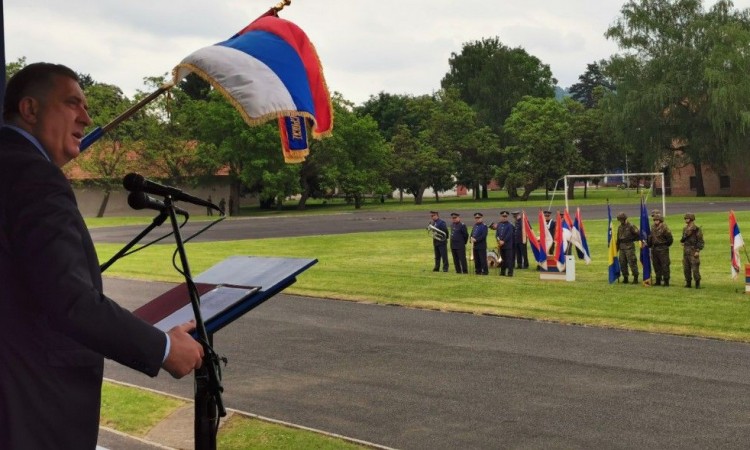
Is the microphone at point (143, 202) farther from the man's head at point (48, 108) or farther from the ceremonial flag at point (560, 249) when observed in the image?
the ceremonial flag at point (560, 249)

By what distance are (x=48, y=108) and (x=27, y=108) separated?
0.06 m

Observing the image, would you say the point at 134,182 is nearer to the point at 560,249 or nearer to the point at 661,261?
the point at 661,261

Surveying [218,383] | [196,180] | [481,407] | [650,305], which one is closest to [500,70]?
[196,180]

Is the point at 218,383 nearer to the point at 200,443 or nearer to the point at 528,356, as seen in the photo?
the point at 200,443

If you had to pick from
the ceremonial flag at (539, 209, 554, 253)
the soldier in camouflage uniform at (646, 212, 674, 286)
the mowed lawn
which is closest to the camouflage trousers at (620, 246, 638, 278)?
the mowed lawn

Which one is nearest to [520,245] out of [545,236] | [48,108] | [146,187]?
[545,236]

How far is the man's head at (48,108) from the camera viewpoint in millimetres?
2658

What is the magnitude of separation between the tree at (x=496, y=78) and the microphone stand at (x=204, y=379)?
313 ft

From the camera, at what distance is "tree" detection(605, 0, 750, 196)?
64.3 m

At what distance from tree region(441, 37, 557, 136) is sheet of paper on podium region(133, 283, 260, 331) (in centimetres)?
9501

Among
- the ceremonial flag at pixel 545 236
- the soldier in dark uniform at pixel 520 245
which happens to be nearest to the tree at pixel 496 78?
the soldier in dark uniform at pixel 520 245

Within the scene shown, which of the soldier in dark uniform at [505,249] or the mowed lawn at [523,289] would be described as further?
the soldier in dark uniform at [505,249]

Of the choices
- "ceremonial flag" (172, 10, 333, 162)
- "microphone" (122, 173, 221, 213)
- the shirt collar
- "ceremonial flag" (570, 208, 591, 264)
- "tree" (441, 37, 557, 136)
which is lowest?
"ceremonial flag" (570, 208, 591, 264)

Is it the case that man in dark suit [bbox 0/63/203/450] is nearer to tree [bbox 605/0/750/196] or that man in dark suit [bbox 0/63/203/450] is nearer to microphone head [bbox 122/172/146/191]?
microphone head [bbox 122/172/146/191]
